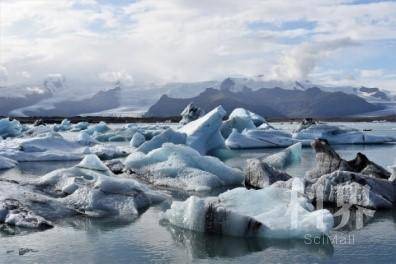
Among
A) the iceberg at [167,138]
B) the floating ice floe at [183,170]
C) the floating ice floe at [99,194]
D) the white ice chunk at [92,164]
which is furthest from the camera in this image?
the iceberg at [167,138]

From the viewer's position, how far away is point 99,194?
9.16m

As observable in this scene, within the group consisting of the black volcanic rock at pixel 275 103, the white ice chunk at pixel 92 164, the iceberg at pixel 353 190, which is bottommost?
the iceberg at pixel 353 190

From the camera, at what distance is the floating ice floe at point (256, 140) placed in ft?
78.6

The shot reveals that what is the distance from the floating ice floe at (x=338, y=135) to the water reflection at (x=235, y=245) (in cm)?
2046

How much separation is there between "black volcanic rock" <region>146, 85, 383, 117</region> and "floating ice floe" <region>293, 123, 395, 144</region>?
302 ft

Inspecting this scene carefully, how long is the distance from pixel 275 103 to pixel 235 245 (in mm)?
146604

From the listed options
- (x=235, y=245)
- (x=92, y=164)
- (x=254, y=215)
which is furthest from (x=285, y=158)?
(x=235, y=245)

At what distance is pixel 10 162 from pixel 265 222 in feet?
36.3

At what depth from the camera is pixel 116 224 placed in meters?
8.16

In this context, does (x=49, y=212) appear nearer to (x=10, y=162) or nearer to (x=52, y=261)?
(x=52, y=261)

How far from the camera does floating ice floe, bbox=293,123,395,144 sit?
87.5ft

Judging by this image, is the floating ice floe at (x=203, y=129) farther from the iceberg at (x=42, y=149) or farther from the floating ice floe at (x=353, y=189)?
the floating ice floe at (x=353, y=189)

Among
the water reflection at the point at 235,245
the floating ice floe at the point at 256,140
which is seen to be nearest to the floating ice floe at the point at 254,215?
the water reflection at the point at 235,245

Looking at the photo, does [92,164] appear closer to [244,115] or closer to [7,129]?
[244,115]
